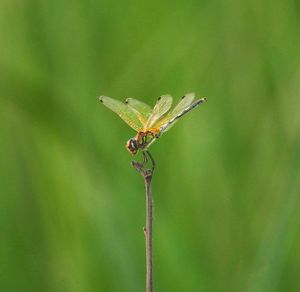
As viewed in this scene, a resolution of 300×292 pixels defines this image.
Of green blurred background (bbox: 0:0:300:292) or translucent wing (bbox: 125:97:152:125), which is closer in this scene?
translucent wing (bbox: 125:97:152:125)

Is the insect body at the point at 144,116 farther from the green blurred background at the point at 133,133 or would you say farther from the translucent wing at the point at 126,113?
the green blurred background at the point at 133,133

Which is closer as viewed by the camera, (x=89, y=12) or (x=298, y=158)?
(x=298, y=158)

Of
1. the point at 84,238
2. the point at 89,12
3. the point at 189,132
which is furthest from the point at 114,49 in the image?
the point at 84,238

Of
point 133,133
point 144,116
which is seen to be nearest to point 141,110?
point 144,116

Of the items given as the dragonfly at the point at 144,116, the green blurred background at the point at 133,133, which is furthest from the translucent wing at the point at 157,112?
the green blurred background at the point at 133,133

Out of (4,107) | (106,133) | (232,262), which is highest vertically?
(4,107)

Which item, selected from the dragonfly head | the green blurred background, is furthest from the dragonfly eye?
the green blurred background

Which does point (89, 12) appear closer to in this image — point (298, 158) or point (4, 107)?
point (4, 107)

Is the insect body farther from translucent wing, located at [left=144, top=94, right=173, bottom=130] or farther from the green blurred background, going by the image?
the green blurred background
